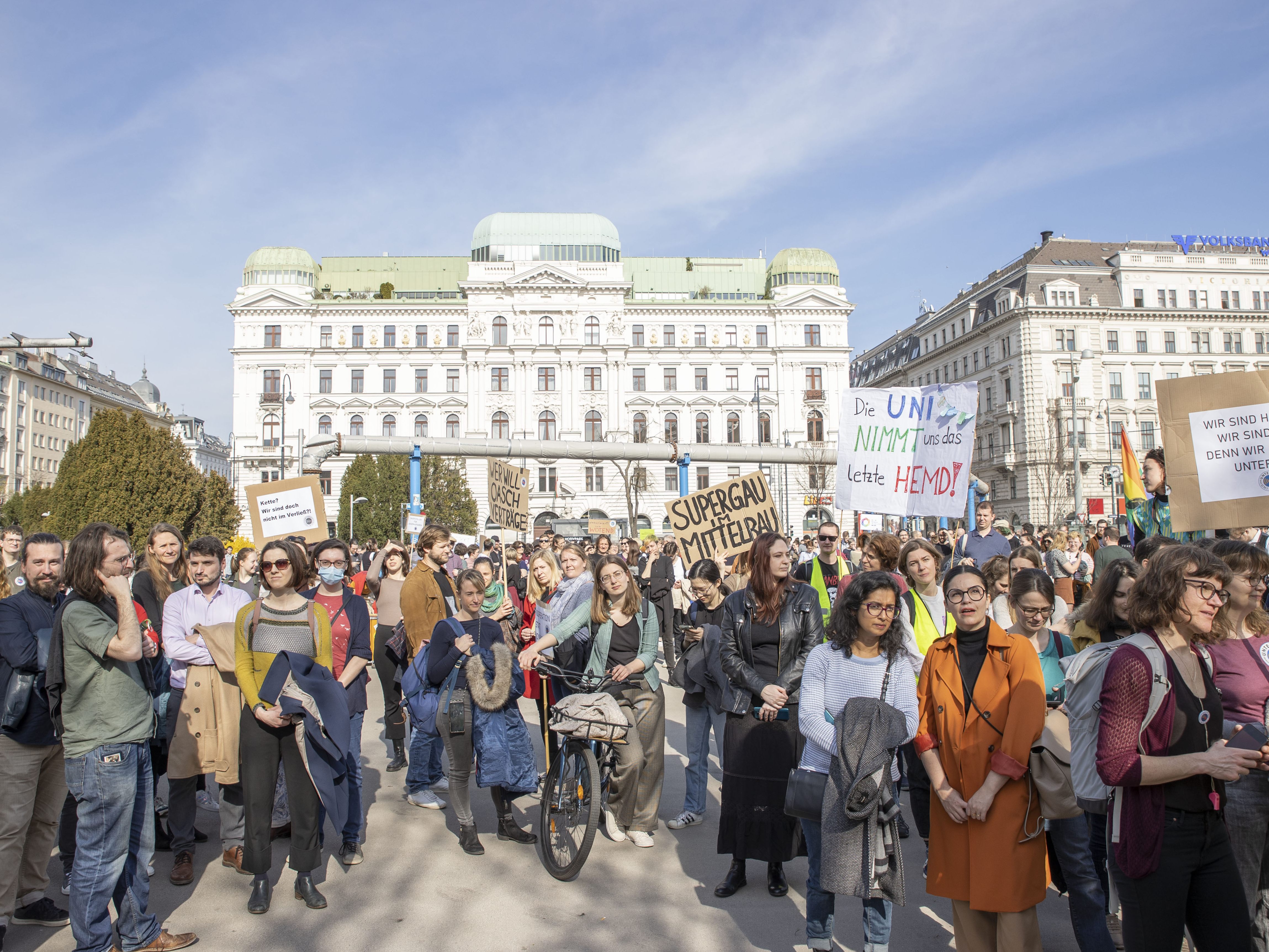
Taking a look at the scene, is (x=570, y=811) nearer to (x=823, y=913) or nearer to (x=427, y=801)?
(x=823, y=913)

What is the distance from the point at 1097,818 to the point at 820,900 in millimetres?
1477

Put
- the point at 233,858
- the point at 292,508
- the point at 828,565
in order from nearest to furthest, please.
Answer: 1. the point at 233,858
2. the point at 828,565
3. the point at 292,508

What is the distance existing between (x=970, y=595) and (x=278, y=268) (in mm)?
74638

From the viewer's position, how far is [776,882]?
5.60 meters

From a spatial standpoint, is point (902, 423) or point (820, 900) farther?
point (902, 423)

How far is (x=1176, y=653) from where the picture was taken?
3412mm

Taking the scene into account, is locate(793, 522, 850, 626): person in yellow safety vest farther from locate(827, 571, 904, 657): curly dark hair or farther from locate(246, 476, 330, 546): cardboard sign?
locate(246, 476, 330, 546): cardboard sign

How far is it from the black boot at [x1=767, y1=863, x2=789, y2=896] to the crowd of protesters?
19 mm

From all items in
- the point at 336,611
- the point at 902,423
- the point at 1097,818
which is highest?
the point at 902,423

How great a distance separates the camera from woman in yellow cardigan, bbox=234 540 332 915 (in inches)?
209

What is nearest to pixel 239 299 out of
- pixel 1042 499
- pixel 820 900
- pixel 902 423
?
pixel 1042 499

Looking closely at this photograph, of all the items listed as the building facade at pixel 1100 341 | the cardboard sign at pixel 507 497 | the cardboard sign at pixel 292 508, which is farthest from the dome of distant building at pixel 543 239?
the cardboard sign at pixel 292 508

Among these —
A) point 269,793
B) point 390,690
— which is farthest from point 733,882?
point 390,690

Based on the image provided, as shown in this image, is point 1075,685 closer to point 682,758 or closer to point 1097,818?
point 1097,818
